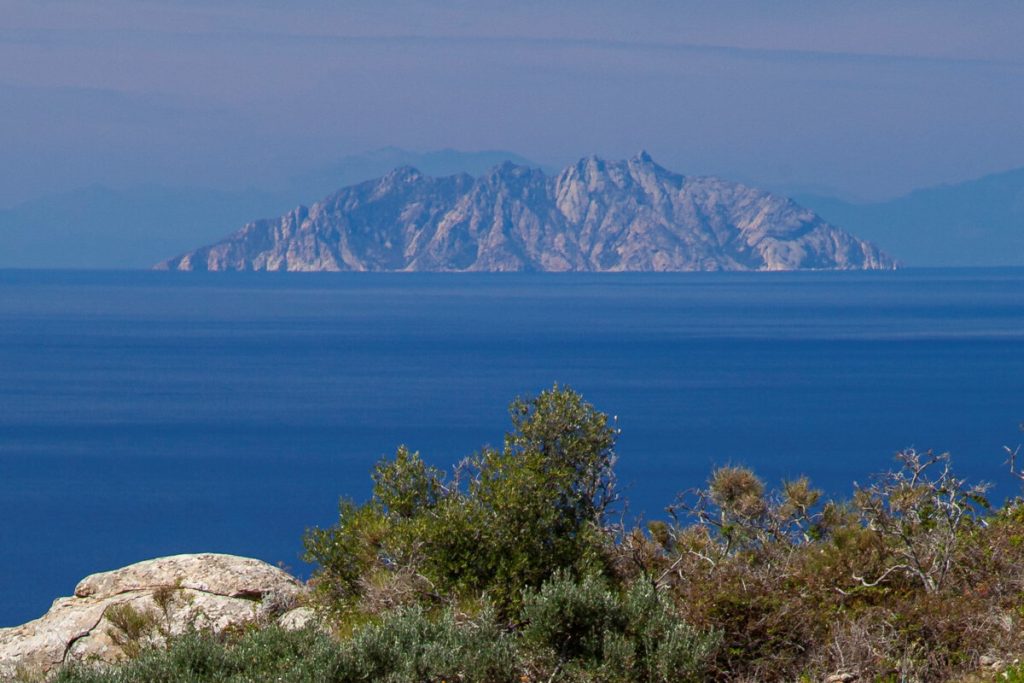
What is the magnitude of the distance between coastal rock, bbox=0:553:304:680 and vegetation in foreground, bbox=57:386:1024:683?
99cm

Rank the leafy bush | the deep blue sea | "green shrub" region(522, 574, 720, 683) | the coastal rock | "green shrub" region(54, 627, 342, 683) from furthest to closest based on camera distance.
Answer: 1. the deep blue sea
2. the coastal rock
3. the leafy bush
4. "green shrub" region(522, 574, 720, 683)
5. "green shrub" region(54, 627, 342, 683)

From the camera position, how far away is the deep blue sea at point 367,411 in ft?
189

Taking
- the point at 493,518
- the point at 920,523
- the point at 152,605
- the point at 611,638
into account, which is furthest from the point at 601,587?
the point at 152,605

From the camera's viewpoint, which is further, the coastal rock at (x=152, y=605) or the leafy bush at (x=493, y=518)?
the coastal rock at (x=152, y=605)

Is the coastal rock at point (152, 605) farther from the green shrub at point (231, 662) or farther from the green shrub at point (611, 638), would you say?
the green shrub at point (611, 638)

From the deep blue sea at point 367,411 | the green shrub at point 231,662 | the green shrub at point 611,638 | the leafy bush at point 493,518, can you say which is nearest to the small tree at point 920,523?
the green shrub at point 611,638

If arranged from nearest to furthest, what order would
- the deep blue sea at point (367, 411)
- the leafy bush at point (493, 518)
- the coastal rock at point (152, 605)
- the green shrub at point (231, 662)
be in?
the green shrub at point (231, 662) < the leafy bush at point (493, 518) < the coastal rock at point (152, 605) < the deep blue sea at point (367, 411)

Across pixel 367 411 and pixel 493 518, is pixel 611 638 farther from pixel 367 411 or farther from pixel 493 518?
pixel 367 411

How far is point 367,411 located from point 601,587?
76.3 metres

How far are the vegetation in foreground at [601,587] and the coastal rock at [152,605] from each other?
987 mm

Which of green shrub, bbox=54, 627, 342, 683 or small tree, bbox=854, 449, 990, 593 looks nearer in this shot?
green shrub, bbox=54, 627, 342, 683

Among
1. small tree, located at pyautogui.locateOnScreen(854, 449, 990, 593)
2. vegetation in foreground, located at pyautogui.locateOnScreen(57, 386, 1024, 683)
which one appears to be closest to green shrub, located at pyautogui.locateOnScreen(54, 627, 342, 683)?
vegetation in foreground, located at pyautogui.locateOnScreen(57, 386, 1024, 683)

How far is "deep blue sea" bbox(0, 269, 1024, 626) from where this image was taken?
5775 centimetres

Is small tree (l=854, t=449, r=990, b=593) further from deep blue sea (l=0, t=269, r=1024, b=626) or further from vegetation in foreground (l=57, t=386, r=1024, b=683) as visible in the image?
deep blue sea (l=0, t=269, r=1024, b=626)
